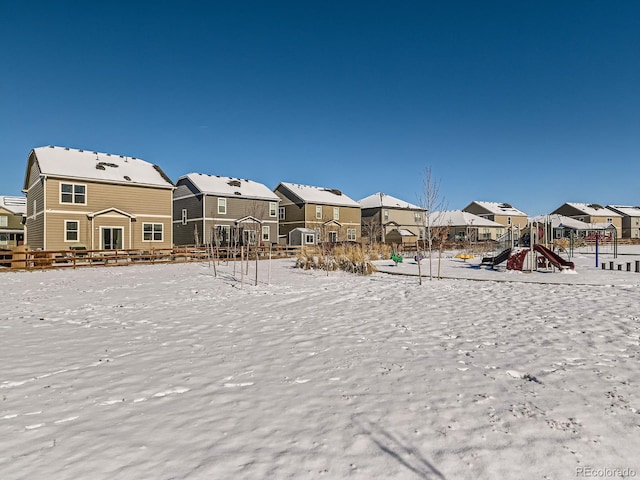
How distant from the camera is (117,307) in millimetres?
10203

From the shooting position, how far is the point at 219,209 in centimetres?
3634

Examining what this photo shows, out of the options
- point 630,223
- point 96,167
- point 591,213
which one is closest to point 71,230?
point 96,167

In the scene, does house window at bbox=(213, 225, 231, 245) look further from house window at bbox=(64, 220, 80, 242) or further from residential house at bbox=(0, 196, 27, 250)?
residential house at bbox=(0, 196, 27, 250)

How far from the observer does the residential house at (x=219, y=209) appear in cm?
3556

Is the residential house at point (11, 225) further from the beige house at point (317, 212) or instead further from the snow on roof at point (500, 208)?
the snow on roof at point (500, 208)

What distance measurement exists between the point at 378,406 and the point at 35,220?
3204cm

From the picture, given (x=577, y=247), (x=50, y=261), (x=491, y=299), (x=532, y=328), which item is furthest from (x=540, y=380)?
(x=577, y=247)

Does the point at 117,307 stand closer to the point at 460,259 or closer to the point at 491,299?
the point at 491,299

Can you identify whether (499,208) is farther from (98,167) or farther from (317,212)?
(98,167)

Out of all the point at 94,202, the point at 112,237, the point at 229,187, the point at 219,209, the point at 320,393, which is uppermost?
the point at 229,187

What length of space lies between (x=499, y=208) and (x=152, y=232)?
6544cm

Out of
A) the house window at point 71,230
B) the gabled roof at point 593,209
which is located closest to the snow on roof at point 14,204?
the house window at point 71,230

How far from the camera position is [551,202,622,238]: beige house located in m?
74.2

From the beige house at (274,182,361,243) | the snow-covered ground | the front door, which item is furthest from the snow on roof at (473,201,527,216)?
the snow-covered ground
